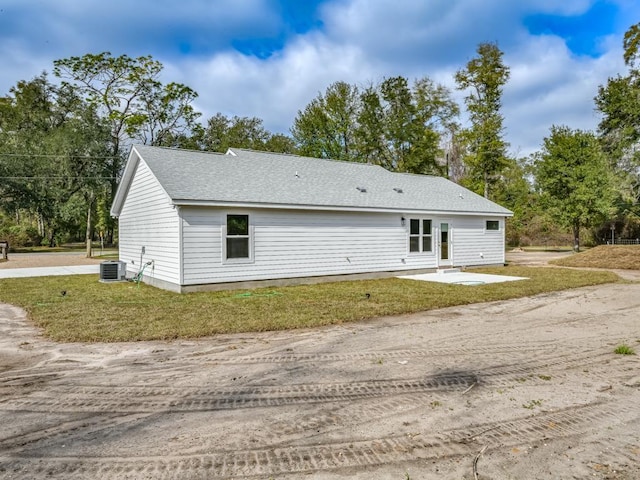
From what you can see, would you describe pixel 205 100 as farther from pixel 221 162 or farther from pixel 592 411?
pixel 592 411

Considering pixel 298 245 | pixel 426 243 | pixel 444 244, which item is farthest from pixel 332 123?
pixel 298 245

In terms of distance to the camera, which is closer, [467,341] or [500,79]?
[467,341]

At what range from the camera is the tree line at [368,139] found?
27.7 meters

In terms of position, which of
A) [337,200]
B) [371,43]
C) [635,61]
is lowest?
[337,200]

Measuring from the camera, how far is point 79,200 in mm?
29812

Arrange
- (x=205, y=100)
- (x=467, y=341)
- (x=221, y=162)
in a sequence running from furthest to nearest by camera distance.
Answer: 1. (x=205, y=100)
2. (x=221, y=162)
3. (x=467, y=341)

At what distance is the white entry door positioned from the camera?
52.9ft

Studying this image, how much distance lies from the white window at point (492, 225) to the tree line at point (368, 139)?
1040 centimetres

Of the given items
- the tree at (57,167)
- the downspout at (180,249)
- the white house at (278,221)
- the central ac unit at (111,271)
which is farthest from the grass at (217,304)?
the tree at (57,167)

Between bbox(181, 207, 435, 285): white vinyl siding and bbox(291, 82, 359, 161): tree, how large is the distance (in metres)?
20.3

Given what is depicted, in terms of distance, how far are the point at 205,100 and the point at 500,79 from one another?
2487 cm

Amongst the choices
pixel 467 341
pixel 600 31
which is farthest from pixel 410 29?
pixel 467 341

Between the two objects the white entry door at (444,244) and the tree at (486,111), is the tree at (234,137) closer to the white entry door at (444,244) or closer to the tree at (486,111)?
the tree at (486,111)

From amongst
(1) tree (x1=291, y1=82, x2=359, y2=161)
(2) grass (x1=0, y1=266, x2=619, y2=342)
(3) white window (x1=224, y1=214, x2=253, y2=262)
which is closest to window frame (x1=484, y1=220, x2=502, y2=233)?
(2) grass (x1=0, y1=266, x2=619, y2=342)
